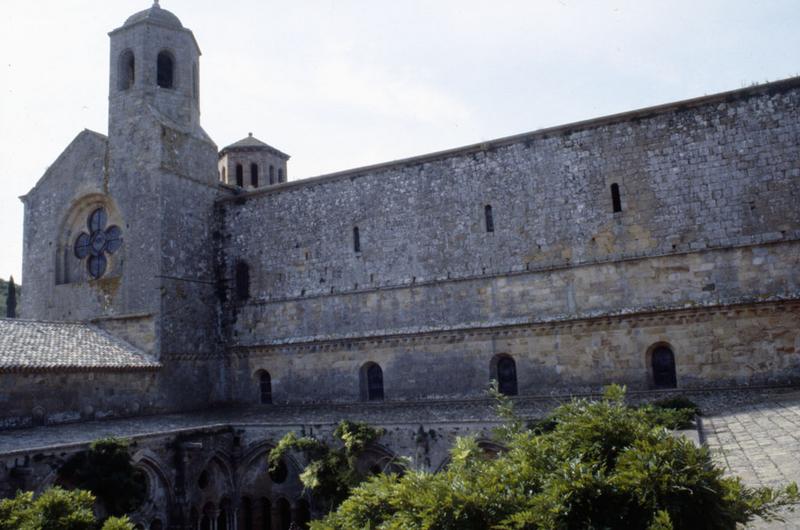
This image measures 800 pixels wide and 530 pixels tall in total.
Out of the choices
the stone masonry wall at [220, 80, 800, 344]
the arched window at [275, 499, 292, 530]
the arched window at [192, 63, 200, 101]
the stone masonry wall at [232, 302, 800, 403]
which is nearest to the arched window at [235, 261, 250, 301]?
Result: the stone masonry wall at [220, 80, 800, 344]

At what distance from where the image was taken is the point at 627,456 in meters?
5.68

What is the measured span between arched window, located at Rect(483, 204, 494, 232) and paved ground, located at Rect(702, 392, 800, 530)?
7.70 m

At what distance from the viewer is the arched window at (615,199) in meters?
18.0

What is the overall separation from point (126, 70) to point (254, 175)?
28.7ft

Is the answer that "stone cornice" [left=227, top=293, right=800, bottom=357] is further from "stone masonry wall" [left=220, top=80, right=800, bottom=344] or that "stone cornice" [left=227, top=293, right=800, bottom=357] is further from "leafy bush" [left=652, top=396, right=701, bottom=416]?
"leafy bush" [left=652, top=396, right=701, bottom=416]

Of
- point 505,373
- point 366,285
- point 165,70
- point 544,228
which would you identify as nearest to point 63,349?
point 366,285

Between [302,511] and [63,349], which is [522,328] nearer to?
[302,511]

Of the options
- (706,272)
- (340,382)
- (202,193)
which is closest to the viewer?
(706,272)

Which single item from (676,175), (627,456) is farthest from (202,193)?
(627,456)

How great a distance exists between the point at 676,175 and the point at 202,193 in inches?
579

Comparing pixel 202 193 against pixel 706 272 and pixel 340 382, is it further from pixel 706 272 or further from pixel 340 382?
pixel 706 272

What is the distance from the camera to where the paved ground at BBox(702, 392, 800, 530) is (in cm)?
823

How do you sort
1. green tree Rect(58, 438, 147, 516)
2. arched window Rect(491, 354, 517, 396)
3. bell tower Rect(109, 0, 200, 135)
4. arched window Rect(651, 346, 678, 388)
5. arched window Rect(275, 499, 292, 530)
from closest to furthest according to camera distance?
green tree Rect(58, 438, 147, 516) → arched window Rect(651, 346, 678, 388) → arched window Rect(275, 499, 292, 530) → arched window Rect(491, 354, 517, 396) → bell tower Rect(109, 0, 200, 135)

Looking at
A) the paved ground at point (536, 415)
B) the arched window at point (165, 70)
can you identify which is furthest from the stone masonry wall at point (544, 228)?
the arched window at point (165, 70)
